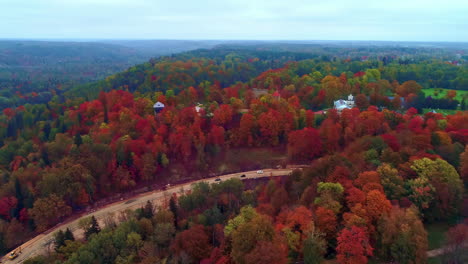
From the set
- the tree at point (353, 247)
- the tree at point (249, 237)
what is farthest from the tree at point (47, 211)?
the tree at point (353, 247)

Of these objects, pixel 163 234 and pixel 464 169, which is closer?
pixel 163 234

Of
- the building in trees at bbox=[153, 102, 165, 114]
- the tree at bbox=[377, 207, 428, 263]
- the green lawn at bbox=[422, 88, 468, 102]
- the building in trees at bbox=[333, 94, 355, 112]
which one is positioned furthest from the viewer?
the green lawn at bbox=[422, 88, 468, 102]

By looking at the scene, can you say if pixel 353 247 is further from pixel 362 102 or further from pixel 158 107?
pixel 158 107

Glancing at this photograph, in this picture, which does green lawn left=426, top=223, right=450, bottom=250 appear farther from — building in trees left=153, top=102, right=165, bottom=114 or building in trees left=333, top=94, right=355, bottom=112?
building in trees left=153, top=102, right=165, bottom=114

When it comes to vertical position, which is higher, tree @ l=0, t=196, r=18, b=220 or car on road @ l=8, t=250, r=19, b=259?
tree @ l=0, t=196, r=18, b=220

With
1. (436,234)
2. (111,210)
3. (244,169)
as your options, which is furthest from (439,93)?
(111,210)

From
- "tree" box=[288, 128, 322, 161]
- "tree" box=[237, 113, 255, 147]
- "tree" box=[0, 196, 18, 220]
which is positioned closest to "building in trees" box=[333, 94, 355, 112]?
Answer: "tree" box=[288, 128, 322, 161]

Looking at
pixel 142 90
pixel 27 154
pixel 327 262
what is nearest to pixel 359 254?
pixel 327 262
